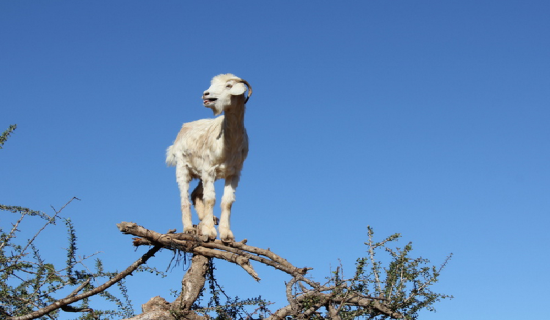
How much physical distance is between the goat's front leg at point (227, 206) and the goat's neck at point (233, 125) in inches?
21.5

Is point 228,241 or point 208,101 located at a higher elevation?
point 208,101

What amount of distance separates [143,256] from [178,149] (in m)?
1.74

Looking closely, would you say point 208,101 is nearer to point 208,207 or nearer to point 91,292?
point 208,207

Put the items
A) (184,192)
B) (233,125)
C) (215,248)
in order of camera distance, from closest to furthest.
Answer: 1. (215,248)
2. (233,125)
3. (184,192)

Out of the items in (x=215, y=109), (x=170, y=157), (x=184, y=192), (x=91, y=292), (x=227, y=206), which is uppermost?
(x=170, y=157)

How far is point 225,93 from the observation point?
785 cm

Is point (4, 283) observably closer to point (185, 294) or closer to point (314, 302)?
point (185, 294)

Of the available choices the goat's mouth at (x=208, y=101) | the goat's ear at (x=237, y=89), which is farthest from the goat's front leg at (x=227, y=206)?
the goat's ear at (x=237, y=89)

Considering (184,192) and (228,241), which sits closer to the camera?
(228,241)

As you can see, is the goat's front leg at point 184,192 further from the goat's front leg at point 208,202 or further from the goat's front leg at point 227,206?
the goat's front leg at point 227,206

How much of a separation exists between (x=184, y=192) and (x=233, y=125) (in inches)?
48.3

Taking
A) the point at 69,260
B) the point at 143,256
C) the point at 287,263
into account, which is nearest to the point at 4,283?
the point at 69,260

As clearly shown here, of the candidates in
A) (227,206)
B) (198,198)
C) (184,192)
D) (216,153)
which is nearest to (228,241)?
(227,206)

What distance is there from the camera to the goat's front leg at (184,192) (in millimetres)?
8359
